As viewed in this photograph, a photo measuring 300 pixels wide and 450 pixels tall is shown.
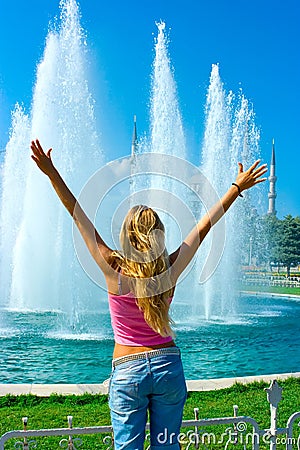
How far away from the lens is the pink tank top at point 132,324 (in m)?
2.17

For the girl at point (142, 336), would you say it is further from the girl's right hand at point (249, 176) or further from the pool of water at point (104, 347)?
the pool of water at point (104, 347)

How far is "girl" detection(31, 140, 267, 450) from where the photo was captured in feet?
6.96

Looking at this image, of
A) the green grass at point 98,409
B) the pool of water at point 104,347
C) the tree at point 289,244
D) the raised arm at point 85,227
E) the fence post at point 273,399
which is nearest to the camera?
the raised arm at point 85,227

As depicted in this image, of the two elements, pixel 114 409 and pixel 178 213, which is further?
pixel 178 213

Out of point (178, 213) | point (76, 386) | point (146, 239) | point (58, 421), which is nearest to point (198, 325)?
point (76, 386)

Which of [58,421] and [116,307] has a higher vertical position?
[116,307]

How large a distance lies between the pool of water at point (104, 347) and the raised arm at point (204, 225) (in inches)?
208

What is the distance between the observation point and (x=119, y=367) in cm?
218

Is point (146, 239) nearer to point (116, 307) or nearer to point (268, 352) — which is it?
point (116, 307)

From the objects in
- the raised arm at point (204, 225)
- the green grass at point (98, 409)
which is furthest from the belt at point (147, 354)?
the green grass at point (98, 409)

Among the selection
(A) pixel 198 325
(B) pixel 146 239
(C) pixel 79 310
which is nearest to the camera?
(B) pixel 146 239

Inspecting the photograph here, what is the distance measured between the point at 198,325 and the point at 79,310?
330 centimetres

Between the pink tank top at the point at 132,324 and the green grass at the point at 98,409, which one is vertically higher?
the pink tank top at the point at 132,324

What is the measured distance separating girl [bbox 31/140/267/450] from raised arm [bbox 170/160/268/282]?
1.5 inches
